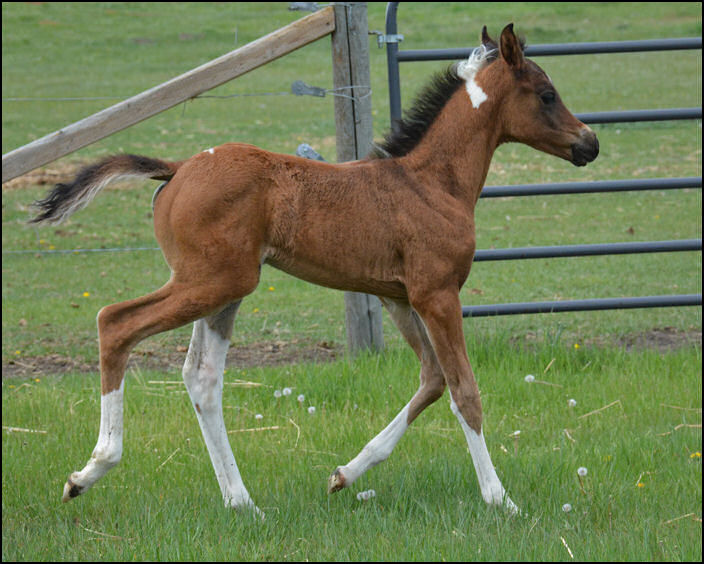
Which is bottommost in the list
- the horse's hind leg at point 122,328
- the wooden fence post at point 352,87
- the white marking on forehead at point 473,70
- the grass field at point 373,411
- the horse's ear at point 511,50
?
the grass field at point 373,411

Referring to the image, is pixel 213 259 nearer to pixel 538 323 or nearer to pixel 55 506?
pixel 55 506

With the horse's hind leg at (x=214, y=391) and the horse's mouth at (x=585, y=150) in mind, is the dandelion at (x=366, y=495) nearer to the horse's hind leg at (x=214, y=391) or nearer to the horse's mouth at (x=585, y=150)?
the horse's hind leg at (x=214, y=391)

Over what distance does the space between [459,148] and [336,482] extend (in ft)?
5.00

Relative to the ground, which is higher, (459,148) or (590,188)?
(459,148)

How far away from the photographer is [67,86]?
59.6 ft

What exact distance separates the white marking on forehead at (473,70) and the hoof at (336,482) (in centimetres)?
168

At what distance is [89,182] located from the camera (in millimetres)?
3846

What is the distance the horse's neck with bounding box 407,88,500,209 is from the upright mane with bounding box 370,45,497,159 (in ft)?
0.13

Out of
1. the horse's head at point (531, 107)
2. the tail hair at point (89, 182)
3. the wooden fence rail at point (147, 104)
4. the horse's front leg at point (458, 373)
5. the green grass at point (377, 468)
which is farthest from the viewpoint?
the wooden fence rail at point (147, 104)

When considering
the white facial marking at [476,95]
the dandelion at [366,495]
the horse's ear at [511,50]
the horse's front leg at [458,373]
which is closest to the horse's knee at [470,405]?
the horse's front leg at [458,373]

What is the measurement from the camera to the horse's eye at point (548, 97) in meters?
4.11

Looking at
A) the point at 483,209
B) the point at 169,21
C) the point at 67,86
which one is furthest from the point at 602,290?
the point at 169,21

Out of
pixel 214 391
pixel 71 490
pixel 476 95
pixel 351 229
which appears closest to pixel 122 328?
pixel 214 391

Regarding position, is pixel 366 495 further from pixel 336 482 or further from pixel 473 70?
pixel 473 70
